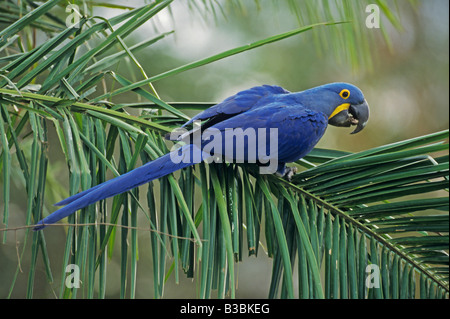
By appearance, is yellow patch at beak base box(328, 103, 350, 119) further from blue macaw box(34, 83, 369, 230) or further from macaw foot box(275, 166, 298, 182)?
macaw foot box(275, 166, 298, 182)

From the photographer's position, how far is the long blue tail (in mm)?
1021

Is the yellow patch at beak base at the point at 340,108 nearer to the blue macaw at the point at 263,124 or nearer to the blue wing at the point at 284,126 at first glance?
the blue macaw at the point at 263,124

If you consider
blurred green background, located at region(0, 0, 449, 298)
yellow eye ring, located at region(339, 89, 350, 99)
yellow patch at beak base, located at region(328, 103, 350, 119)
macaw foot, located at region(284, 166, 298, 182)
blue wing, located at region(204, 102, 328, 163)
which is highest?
blurred green background, located at region(0, 0, 449, 298)

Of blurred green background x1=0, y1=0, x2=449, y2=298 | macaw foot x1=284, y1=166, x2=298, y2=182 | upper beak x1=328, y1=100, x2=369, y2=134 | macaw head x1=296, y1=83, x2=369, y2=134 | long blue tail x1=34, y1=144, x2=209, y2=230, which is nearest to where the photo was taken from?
long blue tail x1=34, y1=144, x2=209, y2=230

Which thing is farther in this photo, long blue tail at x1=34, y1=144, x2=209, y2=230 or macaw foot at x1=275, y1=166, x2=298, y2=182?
macaw foot at x1=275, y1=166, x2=298, y2=182

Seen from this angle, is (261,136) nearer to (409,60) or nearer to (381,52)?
(381,52)

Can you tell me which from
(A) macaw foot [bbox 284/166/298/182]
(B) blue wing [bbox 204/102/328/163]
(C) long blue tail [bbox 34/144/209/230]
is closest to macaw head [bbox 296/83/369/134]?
(B) blue wing [bbox 204/102/328/163]

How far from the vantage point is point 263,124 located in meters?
1.32

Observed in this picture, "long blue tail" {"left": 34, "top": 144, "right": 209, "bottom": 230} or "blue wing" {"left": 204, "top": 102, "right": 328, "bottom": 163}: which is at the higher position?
"blue wing" {"left": 204, "top": 102, "right": 328, "bottom": 163}

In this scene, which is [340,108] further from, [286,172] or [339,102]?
[286,172]

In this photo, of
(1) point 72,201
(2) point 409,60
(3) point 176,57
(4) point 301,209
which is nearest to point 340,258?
(4) point 301,209

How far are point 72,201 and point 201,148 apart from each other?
0.34 metres

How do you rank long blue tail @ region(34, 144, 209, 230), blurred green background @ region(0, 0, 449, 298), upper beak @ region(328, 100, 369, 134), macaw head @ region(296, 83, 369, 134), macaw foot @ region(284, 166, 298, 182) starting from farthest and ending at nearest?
blurred green background @ region(0, 0, 449, 298)
upper beak @ region(328, 100, 369, 134)
macaw head @ region(296, 83, 369, 134)
macaw foot @ region(284, 166, 298, 182)
long blue tail @ region(34, 144, 209, 230)

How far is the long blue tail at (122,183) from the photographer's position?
3.35 feet
